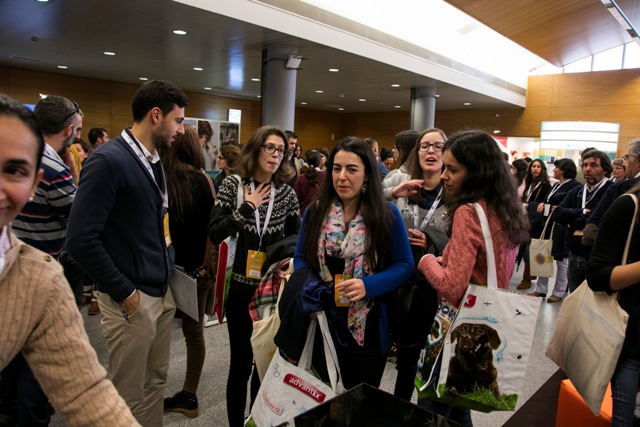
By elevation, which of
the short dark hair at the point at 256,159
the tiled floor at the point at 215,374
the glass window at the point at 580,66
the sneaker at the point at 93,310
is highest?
the glass window at the point at 580,66

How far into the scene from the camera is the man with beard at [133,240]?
1.72 meters

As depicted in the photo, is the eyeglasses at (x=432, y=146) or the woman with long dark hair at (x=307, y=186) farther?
the woman with long dark hair at (x=307, y=186)

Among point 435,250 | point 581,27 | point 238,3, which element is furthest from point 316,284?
point 581,27

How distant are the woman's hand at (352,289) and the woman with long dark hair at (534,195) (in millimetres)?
4757

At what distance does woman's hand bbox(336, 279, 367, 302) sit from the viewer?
1751 millimetres

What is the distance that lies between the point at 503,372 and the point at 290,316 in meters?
0.83

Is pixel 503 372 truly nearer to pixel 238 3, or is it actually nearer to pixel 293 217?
pixel 293 217

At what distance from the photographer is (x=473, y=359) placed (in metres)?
1.68

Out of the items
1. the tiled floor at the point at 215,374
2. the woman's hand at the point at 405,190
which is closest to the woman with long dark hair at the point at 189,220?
the tiled floor at the point at 215,374

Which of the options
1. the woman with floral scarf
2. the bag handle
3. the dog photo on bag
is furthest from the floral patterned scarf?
the bag handle

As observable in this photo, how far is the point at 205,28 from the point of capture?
6715 mm

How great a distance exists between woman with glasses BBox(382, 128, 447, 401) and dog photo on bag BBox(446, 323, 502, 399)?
1.02ft

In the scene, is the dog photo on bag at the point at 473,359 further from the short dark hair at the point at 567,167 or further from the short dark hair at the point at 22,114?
the short dark hair at the point at 567,167

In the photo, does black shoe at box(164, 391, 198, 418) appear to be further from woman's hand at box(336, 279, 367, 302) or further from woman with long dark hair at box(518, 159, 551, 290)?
woman with long dark hair at box(518, 159, 551, 290)
